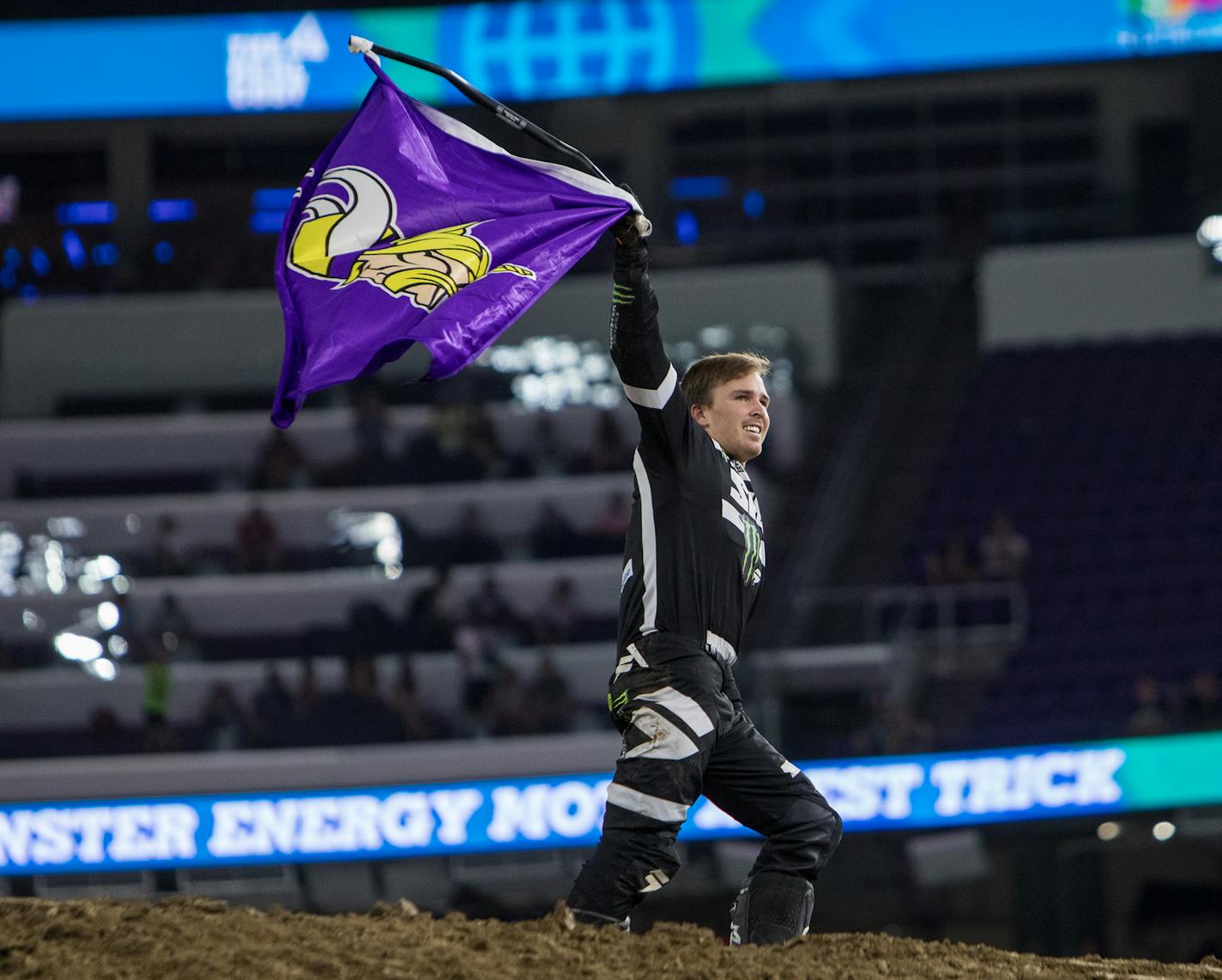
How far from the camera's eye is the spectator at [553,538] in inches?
666

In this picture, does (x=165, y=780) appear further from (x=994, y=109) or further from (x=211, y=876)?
(x=994, y=109)

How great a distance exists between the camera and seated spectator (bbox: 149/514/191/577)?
17.0 metres

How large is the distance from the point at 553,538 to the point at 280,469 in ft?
11.1

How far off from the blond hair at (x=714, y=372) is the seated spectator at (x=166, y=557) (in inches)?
497

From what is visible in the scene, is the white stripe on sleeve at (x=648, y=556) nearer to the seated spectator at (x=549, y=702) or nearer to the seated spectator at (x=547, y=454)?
the seated spectator at (x=549, y=702)

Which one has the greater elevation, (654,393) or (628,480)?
(628,480)

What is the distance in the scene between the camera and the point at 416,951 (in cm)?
431

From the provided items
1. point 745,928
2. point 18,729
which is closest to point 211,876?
point 18,729

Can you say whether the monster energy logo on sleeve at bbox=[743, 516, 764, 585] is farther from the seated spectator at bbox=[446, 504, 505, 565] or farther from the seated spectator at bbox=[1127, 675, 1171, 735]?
the seated spectator at bbox=[446, 504, 505, 565]

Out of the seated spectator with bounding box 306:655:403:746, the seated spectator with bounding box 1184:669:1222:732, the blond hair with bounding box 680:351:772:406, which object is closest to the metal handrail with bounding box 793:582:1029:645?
the seated spectator with bounding box 1184:669:1222:732

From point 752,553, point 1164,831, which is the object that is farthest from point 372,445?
point 752,553

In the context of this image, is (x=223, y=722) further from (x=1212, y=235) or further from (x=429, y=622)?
(x=1212, y=235)

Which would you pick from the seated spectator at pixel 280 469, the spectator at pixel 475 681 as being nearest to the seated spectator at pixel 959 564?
the spectator at pixel 475 681

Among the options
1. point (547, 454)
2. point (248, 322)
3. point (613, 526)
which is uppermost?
point (248, 322)
